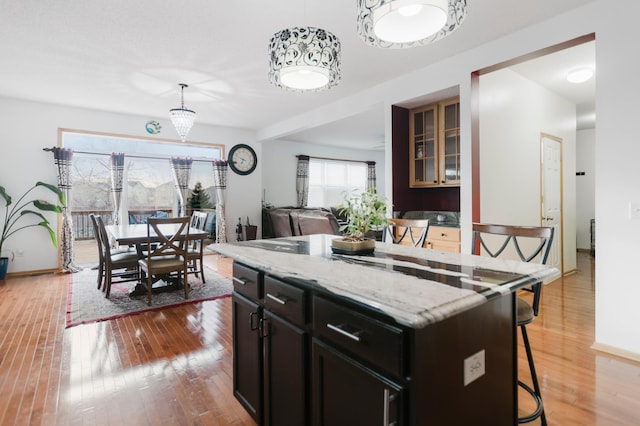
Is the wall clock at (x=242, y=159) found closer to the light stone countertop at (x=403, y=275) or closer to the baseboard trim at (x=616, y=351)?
the light stone countertop at (x=403, y=275)

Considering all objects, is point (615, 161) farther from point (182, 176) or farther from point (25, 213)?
point (25, 213)

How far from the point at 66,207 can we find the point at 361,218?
18.3 ft

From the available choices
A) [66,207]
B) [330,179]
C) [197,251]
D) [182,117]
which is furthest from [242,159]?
[197,251]

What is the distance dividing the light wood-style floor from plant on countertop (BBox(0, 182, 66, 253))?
205 centimetres

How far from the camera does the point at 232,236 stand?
7.12 metres

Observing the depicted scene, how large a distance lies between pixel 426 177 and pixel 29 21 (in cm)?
431

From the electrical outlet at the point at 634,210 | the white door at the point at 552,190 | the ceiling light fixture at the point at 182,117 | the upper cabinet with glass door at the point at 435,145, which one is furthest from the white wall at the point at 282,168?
the electrical outlet at the point at 634,210

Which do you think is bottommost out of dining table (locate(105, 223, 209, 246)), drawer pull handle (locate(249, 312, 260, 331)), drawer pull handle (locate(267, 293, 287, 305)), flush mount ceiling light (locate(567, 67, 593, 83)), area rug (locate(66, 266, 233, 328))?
area rug (locate(66, 266, 233, 328))

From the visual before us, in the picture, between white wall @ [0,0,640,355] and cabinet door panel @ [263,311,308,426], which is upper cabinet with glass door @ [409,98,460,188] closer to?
white wall @ [0,0,640,355]

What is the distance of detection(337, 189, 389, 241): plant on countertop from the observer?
1677 mm

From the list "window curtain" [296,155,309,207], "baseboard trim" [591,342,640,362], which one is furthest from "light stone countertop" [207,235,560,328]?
"window curtain" [296,155,309,207]

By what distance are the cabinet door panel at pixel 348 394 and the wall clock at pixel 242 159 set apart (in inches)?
249

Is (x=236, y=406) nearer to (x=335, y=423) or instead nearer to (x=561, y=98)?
(x=335, y=423)

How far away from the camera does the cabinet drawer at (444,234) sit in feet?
12.1
